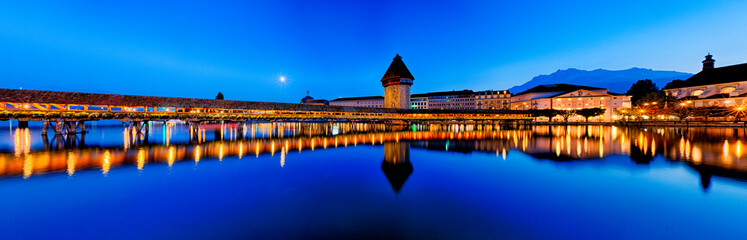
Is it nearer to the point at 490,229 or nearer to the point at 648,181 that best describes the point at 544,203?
the point at 490,229

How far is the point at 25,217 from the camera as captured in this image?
5.15 meters

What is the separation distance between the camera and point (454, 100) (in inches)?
3585

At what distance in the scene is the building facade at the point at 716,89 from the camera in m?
39.7

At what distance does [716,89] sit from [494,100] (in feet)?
143

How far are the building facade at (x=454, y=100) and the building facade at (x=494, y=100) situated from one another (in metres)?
2.29

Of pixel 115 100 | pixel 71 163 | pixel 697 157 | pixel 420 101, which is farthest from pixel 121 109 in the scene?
pixel 420 101

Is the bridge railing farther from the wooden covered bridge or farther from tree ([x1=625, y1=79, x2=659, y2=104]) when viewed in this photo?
tree ([x1=625, y1=79, x2=659, y2=104])

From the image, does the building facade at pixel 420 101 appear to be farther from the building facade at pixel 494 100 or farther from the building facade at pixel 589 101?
the building facade at pixel 589 101

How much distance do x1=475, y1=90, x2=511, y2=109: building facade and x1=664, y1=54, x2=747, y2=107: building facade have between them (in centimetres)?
3480

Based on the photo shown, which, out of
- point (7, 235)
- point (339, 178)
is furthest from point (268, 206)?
point (7, 235)

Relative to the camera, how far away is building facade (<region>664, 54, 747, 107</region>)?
130 ft

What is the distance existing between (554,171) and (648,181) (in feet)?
7.79

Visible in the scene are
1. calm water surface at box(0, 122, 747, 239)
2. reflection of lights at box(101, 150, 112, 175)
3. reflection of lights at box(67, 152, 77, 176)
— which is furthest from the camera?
reflection of lights at box(101, 150, 112, 175)

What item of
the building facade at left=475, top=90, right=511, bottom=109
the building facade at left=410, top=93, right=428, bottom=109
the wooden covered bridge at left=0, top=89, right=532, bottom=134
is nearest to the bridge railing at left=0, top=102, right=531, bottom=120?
the wooden covered bridge at left=0, top=89, right=532, bottom=134
